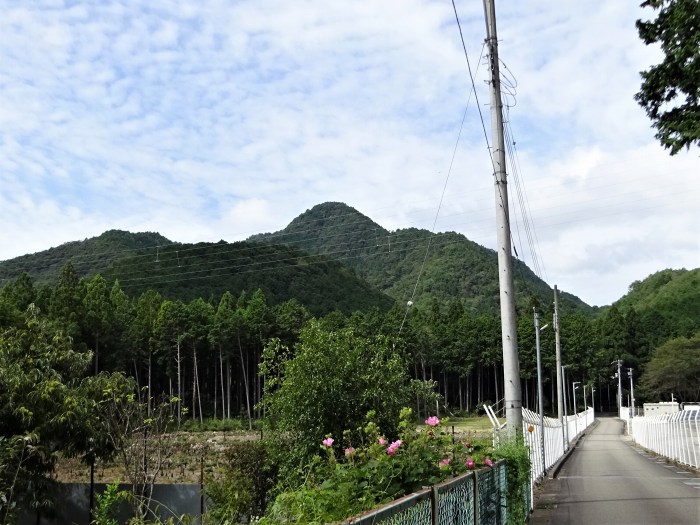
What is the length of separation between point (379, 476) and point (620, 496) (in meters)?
13.1

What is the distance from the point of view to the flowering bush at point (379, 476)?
3.92m

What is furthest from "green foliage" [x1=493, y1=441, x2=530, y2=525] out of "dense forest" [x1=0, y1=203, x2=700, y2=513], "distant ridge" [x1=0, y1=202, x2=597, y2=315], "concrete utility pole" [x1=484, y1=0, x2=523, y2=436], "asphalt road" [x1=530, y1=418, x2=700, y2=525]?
"distant ridge" [x1=0, y1=202, x2=597, y2=315]

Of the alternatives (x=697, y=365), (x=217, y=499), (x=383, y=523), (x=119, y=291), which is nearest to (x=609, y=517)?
(x=217, y=499)

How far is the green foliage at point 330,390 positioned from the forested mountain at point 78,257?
78768 millimetres

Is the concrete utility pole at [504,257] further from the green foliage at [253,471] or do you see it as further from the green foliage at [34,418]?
the green foliage at [34,418]

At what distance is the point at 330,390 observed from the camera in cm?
1709

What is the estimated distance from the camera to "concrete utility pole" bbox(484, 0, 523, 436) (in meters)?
11.1

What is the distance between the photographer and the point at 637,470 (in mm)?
24078

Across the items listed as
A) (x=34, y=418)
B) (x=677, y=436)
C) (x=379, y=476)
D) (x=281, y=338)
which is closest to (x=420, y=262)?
(x=281, y=338)

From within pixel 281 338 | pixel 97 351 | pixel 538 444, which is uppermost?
pixel 281 338

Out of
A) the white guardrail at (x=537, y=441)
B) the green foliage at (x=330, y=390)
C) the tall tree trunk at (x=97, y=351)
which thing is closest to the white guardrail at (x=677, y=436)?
the white guardrail at (x=537, y=441)

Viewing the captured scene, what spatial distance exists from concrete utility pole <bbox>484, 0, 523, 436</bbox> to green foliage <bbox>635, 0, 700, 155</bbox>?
3641 mm

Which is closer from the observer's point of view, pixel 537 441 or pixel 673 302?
pixel 537 441

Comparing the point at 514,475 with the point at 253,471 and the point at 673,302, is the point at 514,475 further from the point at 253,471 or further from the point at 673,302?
the point at 673,302
